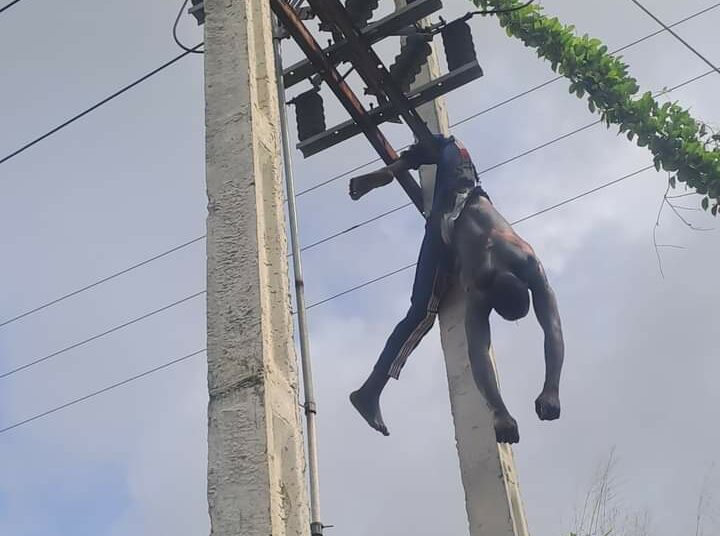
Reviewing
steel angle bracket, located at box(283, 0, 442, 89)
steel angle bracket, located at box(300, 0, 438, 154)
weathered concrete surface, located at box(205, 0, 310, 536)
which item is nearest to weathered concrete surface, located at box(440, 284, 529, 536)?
steel angle bracket, located at box(300, 0, 438, 154)

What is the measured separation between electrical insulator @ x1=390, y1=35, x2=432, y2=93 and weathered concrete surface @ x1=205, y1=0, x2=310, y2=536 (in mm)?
2200

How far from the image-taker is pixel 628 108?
18.2 feet

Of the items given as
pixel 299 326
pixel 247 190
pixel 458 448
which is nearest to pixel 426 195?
pixel 458 448

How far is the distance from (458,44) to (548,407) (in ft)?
8.20

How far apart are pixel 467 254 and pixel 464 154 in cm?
81

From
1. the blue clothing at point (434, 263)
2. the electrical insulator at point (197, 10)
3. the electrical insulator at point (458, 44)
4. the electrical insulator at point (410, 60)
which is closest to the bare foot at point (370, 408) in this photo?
the blue clothing at point (434, 263)

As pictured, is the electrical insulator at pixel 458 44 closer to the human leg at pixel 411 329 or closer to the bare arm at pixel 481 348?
the human leg at pixel 411 329

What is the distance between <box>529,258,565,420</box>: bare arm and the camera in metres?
4.56

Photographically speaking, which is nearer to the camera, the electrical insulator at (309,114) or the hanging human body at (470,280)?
the hanging human body at (470,280)

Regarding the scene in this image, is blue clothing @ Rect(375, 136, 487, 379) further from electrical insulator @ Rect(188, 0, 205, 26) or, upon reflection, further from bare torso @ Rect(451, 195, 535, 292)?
electrical insulator @ Rect(188, 0, 205, 26)

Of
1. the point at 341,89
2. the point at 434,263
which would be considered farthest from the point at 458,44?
the point at 434,263

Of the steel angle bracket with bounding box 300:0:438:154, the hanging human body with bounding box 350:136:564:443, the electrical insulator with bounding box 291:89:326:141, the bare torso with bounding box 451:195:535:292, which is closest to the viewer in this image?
the hanging human body with bounding box 350:136:564:443

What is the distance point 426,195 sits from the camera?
20.4 ft

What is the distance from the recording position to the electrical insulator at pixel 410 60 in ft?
19.7
